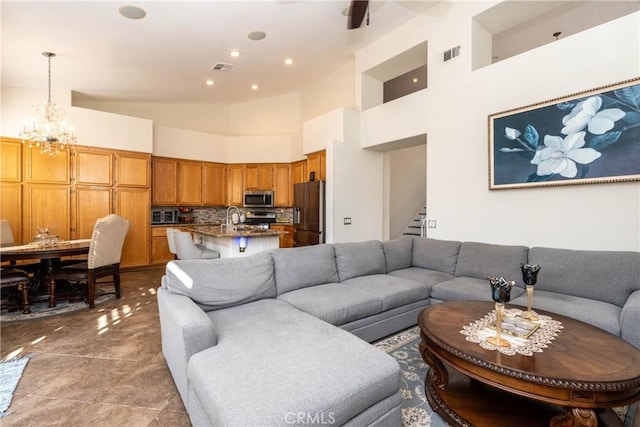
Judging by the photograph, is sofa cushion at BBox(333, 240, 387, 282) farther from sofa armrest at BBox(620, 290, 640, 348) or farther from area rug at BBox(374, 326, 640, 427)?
sofa armrest at BBox(620, 290, 640, 348)

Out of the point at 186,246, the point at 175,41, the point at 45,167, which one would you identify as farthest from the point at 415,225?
the point at 45,167

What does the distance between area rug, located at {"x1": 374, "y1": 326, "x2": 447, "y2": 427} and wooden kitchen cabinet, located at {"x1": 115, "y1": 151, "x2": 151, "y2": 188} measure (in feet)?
18.5

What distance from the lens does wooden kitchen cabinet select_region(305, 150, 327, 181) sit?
5.55 meters

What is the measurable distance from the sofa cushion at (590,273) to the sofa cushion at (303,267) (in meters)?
2.03

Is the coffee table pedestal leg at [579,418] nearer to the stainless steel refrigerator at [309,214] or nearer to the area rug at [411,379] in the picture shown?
the area rug at [411,379]

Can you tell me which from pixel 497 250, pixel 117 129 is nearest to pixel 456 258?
pixel 497 250

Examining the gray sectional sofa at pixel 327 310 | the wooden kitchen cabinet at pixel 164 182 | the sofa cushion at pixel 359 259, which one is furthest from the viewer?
the wooden kitchen cabinet at pixel 164 182

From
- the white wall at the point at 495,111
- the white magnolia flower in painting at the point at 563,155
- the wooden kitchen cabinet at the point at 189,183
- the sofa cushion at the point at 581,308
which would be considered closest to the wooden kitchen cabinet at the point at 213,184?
the wooden kitchen cabinet at the point at 189,183

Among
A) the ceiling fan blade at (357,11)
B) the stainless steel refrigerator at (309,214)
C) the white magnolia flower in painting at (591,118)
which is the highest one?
the ceiling fan blade at (357,11)

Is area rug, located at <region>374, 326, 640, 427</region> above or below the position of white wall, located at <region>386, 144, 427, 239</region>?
below

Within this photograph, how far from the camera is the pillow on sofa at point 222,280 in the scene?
214cm

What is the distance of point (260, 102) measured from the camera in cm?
748

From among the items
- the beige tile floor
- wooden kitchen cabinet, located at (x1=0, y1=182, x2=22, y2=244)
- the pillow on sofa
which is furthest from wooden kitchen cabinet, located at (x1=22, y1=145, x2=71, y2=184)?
the pillow on sofa

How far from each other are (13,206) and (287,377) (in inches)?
241
